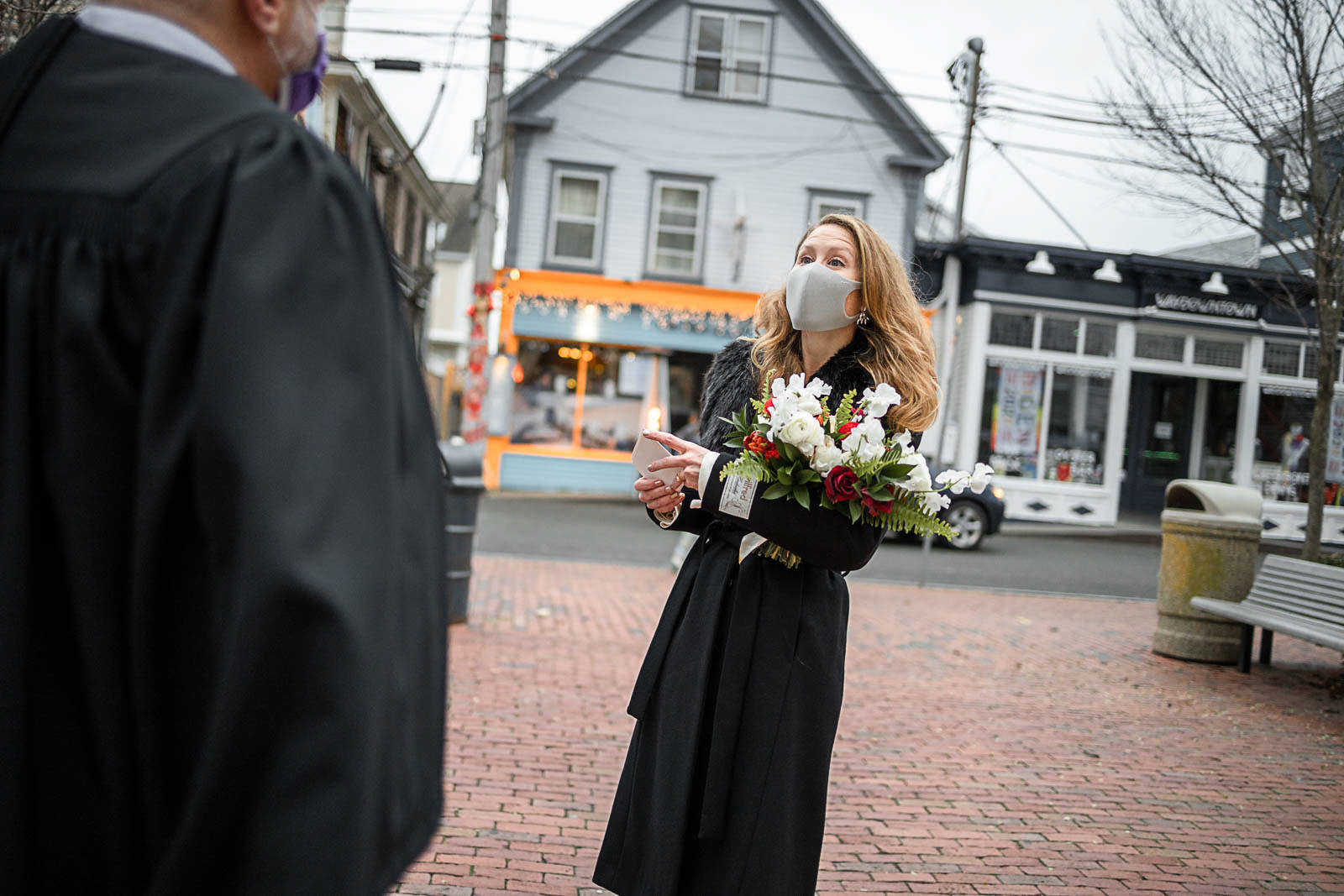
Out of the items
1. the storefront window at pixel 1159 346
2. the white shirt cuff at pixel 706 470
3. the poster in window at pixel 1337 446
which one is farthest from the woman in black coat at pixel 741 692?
the poster in window at pixel 1337 446

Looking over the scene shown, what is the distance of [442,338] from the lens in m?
48.4

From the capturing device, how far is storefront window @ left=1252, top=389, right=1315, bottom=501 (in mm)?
21047

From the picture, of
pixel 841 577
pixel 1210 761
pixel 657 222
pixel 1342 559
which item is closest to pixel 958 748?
pixel 1210 761

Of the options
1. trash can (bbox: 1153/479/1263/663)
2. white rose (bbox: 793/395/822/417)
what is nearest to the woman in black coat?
white rose (bbox: 793/395/822/417)

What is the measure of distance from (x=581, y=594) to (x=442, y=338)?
40.2 metres

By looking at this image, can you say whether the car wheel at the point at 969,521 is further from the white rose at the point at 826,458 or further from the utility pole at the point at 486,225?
the white rose at the point at 826,458

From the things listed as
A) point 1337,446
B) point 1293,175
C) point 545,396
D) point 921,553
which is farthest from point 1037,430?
point 1293,175

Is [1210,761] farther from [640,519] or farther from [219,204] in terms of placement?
[640,519]

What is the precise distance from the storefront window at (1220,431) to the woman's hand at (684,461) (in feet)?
70.0

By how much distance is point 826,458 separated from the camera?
2.55m

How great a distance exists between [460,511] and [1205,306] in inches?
690

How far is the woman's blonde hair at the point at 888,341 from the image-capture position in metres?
2.88

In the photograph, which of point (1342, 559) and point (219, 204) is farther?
point (1342, 559)

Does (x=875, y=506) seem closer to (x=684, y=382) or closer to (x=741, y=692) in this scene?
(x=741, y=692)
